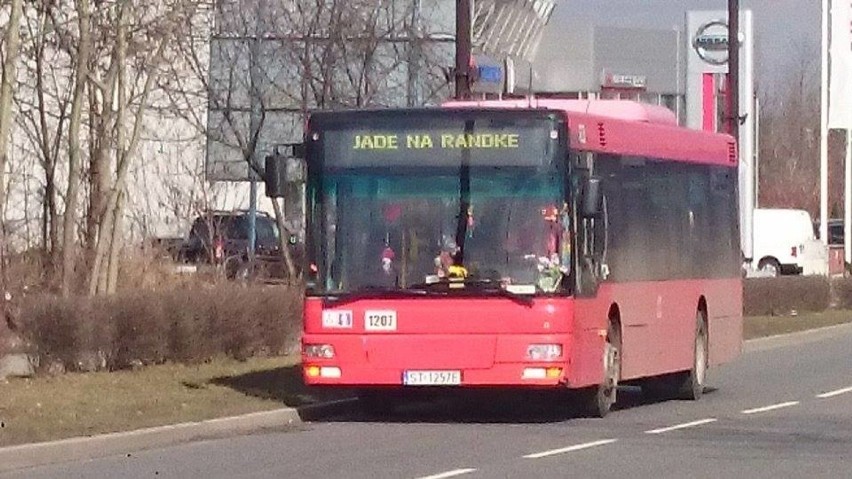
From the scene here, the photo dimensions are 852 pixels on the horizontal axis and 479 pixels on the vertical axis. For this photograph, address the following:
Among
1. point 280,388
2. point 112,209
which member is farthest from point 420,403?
point 112,209

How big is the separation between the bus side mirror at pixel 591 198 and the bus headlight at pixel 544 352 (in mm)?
1336

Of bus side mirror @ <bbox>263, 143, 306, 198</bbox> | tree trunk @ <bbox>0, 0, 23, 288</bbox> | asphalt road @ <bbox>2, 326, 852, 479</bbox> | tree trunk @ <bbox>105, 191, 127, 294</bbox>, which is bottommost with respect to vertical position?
asphalt road @ <bbox>2, 326, 852, 479</bbox>

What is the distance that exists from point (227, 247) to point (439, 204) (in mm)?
20087

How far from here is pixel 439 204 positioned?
64.8ft

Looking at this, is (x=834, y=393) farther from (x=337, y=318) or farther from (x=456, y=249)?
(x=337, y=318)

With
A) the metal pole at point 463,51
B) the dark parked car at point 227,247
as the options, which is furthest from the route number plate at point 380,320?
the dark parked car at point 227,247

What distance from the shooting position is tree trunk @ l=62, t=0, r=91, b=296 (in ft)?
91.5

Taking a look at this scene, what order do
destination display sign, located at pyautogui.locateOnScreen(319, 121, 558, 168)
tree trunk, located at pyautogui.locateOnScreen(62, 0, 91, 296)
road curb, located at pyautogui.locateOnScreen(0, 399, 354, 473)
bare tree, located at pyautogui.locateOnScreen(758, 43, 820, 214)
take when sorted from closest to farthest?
road curb, located at pyautogui.locateOnScreen(0, 399, 354, 473)
destination display sign, located at pyautogui.locateOnScreen(319, 121, 558, 168)
tree trunk, located at pyautogui.locateOnScreen(62, 0, 91, 296)
bare tree, located at pyautogui.locateOnScreen(758, 43, 820, 214)

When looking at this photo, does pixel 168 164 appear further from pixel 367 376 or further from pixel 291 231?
pixel 367 376

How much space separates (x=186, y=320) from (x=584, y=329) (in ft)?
20.9

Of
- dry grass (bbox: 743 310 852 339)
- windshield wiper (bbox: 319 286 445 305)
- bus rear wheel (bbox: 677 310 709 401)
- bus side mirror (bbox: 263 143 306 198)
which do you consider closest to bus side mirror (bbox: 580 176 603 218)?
windshield wiper (bbox: 319 286 445 305)

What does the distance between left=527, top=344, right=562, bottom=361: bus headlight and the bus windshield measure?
0.54 metres

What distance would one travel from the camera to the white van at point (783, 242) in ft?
204

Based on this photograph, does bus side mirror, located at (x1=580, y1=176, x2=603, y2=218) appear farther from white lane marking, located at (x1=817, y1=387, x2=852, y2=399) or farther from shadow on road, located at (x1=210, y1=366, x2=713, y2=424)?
white lane marking, located at (x1=817, y1=387, x2=852, y2=399)
